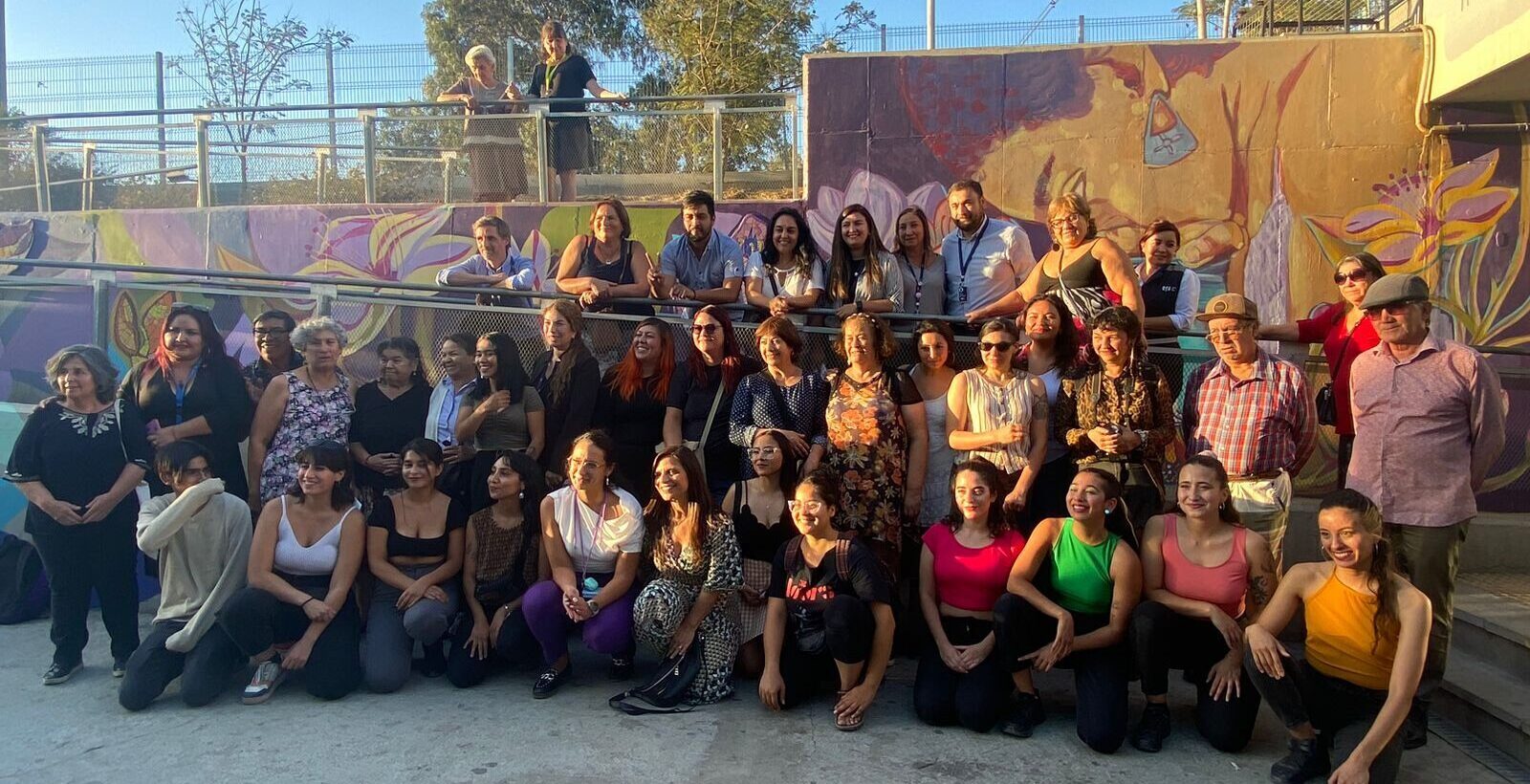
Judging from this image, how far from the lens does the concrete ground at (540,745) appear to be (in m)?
3.84

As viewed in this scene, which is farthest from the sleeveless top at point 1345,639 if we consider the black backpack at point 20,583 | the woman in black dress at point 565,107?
the woman in black dress at point 565,107

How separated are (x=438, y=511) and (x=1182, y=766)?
3.44 meters

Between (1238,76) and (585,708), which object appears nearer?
(585,708)

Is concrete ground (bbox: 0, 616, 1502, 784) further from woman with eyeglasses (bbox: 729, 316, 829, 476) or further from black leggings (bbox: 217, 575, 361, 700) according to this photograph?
woman with eyeglasses (bbox: 729, 316, 829, 476)

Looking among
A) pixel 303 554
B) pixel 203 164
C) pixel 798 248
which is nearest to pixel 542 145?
pixel 203 164

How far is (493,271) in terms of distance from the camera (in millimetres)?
6453

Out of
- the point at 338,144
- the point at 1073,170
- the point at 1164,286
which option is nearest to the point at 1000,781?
the point at 1164,286

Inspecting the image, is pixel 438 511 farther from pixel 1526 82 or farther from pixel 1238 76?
pixel 1526 82

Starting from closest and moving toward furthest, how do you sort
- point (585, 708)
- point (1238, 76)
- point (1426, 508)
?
1. point (1426, 508)
2. point (585, 708)
3. point (1238, 76)

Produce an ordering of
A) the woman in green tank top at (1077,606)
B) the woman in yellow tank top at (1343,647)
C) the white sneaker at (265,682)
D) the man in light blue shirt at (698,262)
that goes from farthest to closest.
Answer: the man in light blue shirt at (698,262), the white sneaker at (265,682), the woman in green tank top at (1077,606), the woman in yellow tank top at (1343,647)

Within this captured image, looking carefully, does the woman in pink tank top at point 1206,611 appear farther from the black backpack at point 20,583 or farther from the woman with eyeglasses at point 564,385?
the black backpack at point 20,583

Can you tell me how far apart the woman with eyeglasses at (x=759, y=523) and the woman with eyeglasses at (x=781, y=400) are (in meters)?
0.10

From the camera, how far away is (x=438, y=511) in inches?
198

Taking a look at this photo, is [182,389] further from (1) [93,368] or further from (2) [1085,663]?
(2) [1085,663]
